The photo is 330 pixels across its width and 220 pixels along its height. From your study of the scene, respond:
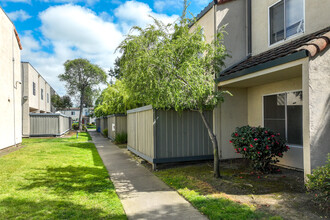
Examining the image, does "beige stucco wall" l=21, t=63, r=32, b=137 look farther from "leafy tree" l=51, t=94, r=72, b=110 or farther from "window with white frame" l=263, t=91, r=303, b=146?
"leafy tree" l=51, t=94, r=72, b=110

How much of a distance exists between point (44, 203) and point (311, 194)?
5.53m

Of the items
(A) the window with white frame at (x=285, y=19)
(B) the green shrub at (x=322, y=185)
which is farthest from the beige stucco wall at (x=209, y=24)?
(B) the green shrub at (x=322, y=185)

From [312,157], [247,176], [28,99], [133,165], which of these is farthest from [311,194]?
[28,99]

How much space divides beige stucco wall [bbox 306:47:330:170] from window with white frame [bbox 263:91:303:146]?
5.87 feet

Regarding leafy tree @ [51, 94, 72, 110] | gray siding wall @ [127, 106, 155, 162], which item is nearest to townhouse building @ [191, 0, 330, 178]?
gray siding wall @ [127, 106, 155, 162]

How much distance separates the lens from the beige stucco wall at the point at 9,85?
432 inches

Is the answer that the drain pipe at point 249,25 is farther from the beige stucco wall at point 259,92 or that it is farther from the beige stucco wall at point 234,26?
the beige stucco wall at point 259,92

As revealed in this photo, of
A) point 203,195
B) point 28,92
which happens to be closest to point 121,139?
point 203,195

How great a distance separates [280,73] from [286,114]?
67.3 inches

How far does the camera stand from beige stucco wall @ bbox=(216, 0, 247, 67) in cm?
834

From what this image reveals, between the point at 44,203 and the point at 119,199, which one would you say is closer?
the point at 44,203

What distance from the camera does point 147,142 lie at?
8281 mm

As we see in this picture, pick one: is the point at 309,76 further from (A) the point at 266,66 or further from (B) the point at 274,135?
(B) the point at 274,135

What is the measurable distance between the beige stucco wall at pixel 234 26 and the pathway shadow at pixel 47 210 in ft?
21.5
